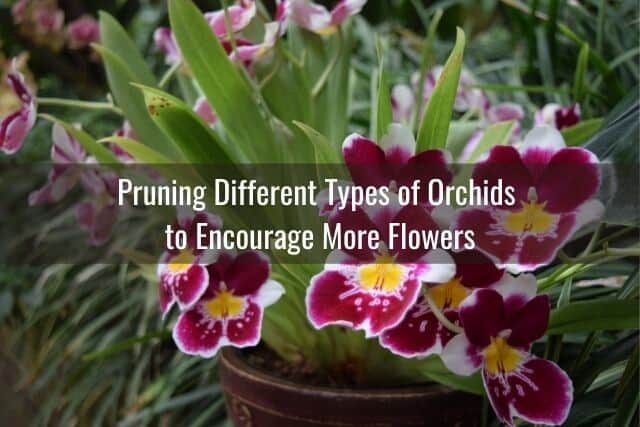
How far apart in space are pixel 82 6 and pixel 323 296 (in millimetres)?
1304

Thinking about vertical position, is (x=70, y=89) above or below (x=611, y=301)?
below

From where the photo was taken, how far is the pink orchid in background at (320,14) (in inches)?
22.5

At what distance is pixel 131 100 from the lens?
0.58 meters

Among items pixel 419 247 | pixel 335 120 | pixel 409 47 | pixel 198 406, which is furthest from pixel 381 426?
pixel 409 47

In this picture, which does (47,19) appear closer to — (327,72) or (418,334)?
(327,72)

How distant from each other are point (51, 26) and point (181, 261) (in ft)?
3.66

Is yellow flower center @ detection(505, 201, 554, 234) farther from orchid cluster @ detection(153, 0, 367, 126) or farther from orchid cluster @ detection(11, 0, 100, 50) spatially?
orchid cluster @ detection(11, 0, 100, 50)

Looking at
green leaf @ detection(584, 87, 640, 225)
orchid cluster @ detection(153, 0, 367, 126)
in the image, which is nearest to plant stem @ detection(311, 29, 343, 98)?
orchid cluster @ detection(153, 0, 367, 126)

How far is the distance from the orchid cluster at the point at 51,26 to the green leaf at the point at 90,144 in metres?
0.84

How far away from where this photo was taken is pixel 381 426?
0.48m

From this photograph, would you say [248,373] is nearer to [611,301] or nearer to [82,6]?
[611,301]

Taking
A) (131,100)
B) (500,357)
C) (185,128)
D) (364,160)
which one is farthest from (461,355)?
(131,100)

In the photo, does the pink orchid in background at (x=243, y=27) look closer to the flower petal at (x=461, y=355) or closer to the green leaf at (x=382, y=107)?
Answer: the green leaf at (x=382, y=107)

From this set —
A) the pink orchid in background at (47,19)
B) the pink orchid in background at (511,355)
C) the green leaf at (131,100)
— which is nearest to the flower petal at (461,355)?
the pink orchid in background at (511,355)
